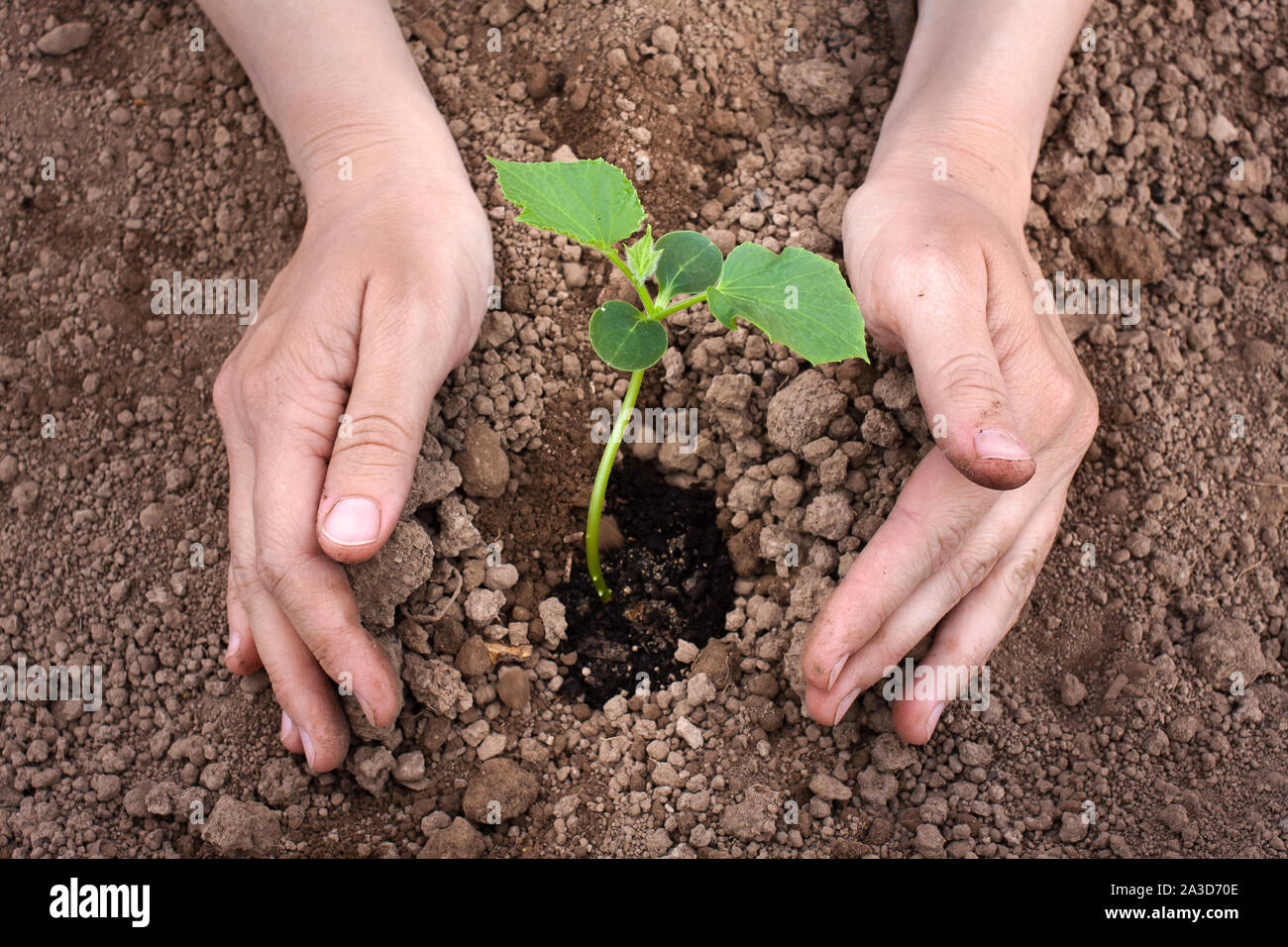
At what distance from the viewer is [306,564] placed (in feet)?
5.02

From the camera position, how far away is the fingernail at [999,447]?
1.32m

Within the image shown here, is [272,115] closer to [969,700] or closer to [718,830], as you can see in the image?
[718,830]

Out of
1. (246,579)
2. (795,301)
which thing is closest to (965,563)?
(795,301)

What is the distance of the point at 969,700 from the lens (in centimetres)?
180

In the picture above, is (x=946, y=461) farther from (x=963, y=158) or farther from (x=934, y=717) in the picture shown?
(x=963, y=158)

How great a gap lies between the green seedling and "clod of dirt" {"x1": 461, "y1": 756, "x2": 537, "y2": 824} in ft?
2.36

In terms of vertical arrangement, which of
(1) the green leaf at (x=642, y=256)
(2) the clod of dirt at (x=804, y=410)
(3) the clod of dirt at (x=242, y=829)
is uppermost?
(1) the green leaf at (x=642, y=256)

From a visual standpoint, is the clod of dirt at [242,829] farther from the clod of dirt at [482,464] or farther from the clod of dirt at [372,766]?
the clod of dirt at [482,464]

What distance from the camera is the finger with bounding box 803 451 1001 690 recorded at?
5.16 feet

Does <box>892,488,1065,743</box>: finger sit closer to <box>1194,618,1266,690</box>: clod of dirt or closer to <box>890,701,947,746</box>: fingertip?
<box>890,701,947,746</box>: fingertip

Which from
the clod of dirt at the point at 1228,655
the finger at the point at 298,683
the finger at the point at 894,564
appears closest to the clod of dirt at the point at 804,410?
the finger at the point at 894,564

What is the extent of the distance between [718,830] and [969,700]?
50 centimetres

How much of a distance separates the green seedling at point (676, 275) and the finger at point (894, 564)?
0.27 m

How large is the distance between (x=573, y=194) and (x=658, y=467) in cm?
64
